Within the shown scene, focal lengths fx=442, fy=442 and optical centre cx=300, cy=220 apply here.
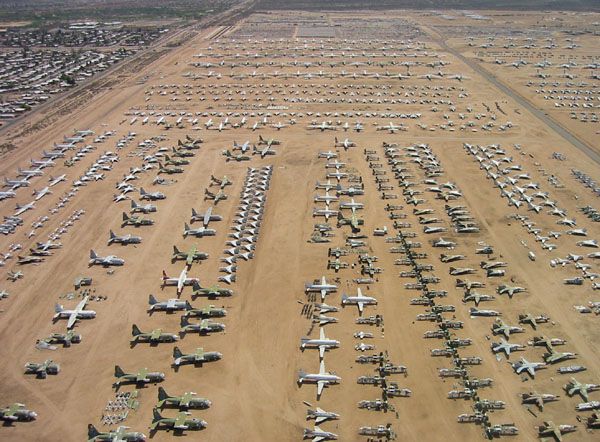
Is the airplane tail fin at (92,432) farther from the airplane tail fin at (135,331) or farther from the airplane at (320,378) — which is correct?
the airplane at (320,378)

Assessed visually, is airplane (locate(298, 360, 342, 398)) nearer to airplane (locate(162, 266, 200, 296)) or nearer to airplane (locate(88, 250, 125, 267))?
airplane (locate(162, 266, 200, 296))

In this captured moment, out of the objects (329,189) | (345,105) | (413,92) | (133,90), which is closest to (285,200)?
(329,189)

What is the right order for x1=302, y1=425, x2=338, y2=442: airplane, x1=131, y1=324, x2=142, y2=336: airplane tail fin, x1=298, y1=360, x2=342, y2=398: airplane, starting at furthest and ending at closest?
x1=131, y1=324, x2=142, y2=336: airplane tail fin
x1=298, y1=360, x2=342, y2=398: airplane
x1=302, y1=425, x2=338, y2=442: airplane

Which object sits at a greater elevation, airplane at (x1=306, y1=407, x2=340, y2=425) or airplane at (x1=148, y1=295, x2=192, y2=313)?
airplane at (x1=148, y1=295, x2=192, y2=313)

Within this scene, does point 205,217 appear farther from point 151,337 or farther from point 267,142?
point 267,142

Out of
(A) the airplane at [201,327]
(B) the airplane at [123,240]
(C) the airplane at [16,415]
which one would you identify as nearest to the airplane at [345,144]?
(B) the airplane at [123,240]

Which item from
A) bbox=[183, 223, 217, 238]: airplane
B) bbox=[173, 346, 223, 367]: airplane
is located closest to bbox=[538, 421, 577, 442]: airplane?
bbox=[173, 346, 223, 367]: airplane
